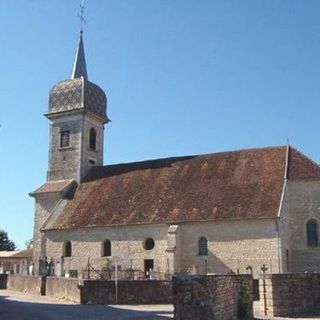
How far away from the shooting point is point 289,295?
1653 cm

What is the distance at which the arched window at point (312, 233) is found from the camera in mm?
28892

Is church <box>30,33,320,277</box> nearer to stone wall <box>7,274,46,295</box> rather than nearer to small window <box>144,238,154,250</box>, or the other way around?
small window <box>144,238,154,250</box>

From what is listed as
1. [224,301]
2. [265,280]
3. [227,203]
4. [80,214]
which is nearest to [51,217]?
[80,214]

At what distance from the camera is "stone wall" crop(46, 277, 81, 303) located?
70.7ft

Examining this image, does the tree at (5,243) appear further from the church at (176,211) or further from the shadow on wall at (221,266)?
the shadow on wall at (221,266)

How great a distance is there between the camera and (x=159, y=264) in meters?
30.5

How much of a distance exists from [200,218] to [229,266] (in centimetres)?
324

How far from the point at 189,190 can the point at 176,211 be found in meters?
2.07

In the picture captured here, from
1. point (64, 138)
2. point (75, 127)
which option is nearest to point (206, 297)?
point (75, 127)

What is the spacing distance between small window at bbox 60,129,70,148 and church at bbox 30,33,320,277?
4.8 inches

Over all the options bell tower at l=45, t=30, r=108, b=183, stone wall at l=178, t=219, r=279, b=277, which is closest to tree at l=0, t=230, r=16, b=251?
bell tower at l=45, t=30, r=108, b=183

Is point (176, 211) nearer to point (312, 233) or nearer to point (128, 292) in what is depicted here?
point (312, 233)

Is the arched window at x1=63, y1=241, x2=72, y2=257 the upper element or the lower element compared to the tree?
lower

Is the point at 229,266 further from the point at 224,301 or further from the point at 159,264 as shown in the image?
the point at 224,301
